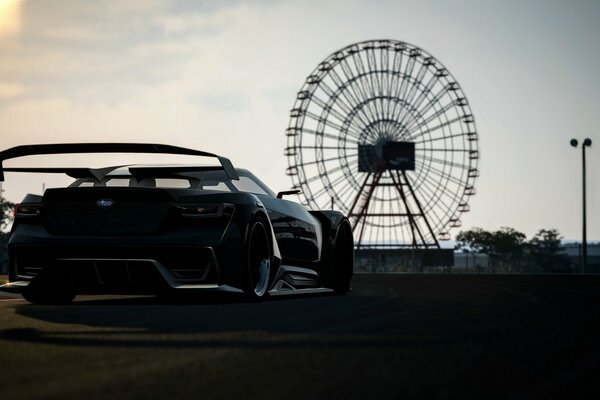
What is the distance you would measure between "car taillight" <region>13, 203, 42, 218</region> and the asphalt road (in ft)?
2.51

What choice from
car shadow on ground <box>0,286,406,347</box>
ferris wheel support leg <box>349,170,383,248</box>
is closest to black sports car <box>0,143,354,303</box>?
car shadow on ground <box>0,286,406,347</box>

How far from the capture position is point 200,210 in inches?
299

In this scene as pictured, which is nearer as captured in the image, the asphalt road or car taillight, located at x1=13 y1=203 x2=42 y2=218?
the asphalt road

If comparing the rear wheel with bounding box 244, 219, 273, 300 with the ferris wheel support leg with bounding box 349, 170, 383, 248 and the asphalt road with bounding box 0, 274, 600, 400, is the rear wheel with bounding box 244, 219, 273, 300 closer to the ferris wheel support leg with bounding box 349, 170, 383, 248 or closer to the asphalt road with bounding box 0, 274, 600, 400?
the asphalt road with bounding box 0, 274, 600, 400

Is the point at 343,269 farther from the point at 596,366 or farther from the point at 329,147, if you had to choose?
the point at 329,147

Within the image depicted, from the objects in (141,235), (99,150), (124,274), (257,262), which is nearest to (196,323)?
(124,274)

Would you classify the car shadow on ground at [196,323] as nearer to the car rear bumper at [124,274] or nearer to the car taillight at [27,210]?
the car rear bumper at [124,274]

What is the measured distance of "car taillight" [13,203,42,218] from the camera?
7734 millimetres

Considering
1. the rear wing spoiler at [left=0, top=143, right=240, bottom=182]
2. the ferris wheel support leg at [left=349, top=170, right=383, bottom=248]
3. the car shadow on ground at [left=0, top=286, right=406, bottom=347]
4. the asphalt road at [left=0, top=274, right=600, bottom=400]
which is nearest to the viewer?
the asphalt road at [left=0, top=274, right=600, bottom=400]

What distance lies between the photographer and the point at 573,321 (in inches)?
272

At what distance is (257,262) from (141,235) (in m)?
1.17

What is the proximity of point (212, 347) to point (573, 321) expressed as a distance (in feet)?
10.2

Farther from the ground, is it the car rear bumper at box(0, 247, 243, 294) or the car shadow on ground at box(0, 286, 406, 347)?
the car rear bumper at box(0, 247, 243, 294)

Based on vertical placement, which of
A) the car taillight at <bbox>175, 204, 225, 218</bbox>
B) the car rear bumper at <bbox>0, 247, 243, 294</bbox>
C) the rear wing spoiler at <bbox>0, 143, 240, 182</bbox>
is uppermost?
the rear wing spoiler at <bbox>0, 143, 240, 182</bbox>
